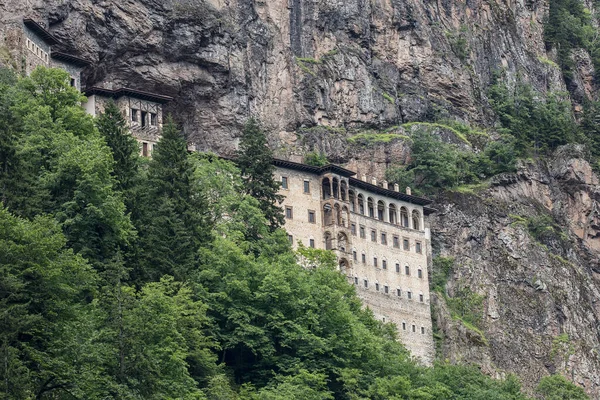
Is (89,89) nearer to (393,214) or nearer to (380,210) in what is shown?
(380,210)

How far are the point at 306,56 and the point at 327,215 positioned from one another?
76.2 feet

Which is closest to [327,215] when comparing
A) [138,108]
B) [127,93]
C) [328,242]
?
[328,242]

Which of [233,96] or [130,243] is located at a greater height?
[233,96]

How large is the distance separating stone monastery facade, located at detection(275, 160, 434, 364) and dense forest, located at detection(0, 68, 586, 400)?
10299 millimetres

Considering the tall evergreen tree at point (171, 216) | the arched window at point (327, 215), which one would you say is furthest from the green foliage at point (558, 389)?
the tall evergreen tree at point (171, 216)

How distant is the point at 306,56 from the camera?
415 ft

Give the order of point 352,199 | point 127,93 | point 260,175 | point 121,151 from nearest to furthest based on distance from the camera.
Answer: point 121,151, point 260,175, point 127,93, point 352,199

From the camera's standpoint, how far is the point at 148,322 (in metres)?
59.8

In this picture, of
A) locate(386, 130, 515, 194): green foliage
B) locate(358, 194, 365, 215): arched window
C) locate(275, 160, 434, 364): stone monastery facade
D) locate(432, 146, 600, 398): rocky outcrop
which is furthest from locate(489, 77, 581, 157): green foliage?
locate(358, 194, 365, 215): arched window

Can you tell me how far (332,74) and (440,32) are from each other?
17.6 m

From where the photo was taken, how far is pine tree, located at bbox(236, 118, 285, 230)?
9506 centimetres

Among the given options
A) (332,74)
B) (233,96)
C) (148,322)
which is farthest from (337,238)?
(148,322)

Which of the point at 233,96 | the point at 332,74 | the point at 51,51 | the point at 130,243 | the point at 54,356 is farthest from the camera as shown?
the point at 332,74

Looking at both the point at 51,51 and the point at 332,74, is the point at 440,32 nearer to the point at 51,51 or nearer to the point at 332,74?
the point at 332,74
